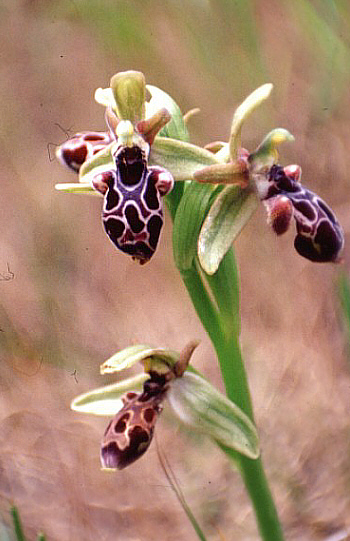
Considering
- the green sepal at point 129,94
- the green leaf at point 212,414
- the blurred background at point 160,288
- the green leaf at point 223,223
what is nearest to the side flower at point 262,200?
the green leaf at point 223,223

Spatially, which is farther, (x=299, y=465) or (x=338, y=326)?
(x=338, y=326)

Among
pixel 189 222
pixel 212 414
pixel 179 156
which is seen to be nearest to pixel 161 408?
pixel 212 414

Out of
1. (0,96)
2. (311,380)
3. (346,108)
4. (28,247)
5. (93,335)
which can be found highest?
(0,96)

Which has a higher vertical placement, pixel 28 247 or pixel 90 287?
pixel 28 247

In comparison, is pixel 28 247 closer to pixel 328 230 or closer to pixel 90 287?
pixel 90 287

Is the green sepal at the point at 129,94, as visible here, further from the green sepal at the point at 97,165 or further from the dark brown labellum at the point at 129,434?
the dark brown labellum at the point at 129,434

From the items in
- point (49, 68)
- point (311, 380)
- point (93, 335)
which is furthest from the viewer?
point (49, 68)

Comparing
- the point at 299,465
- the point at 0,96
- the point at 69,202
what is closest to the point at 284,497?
the point at 299,465
